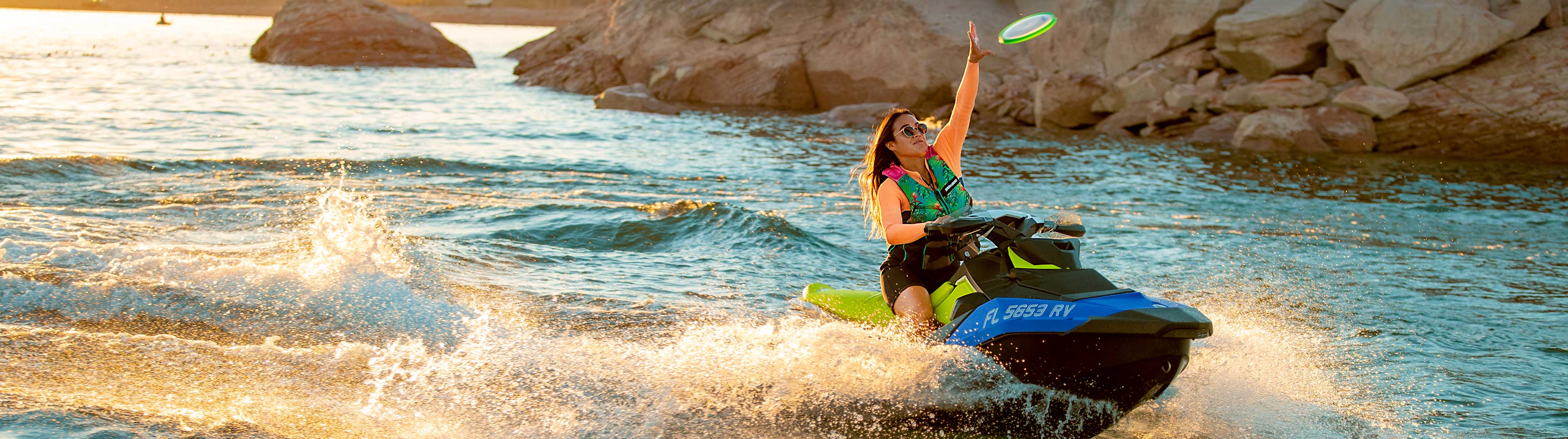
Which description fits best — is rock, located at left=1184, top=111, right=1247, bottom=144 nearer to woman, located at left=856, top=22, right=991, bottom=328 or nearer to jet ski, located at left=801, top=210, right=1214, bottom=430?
woman, located at left=856, top=22, right=991, bottom=328

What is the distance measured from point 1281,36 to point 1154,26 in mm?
2876

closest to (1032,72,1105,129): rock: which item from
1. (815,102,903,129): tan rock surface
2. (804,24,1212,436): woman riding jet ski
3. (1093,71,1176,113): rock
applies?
(1093,71,1176,113): rock

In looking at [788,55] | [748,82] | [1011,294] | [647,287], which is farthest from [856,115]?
[1011,294]

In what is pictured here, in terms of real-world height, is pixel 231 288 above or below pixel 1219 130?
below

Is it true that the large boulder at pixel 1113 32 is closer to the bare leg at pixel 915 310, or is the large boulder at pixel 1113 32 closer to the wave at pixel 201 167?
the wave at pixel 201 167

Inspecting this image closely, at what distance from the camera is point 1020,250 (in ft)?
14.0

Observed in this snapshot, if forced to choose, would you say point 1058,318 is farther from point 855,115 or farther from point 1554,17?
point 855,115

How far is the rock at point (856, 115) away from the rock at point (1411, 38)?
24.7ft

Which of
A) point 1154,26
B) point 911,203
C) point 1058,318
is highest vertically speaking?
point 1154,26

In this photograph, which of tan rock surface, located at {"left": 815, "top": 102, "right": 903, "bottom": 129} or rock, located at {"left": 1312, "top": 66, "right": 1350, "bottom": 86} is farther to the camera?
tan rock surface, located at {"left": 815, "top": 102, "right": 903, "bottom": 129}

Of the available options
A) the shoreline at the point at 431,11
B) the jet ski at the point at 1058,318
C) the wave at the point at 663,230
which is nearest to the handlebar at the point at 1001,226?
the jet ski at the point at 1058,318

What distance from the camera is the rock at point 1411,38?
647 inches

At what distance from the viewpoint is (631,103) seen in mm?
23156

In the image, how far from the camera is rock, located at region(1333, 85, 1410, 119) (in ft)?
55.4
